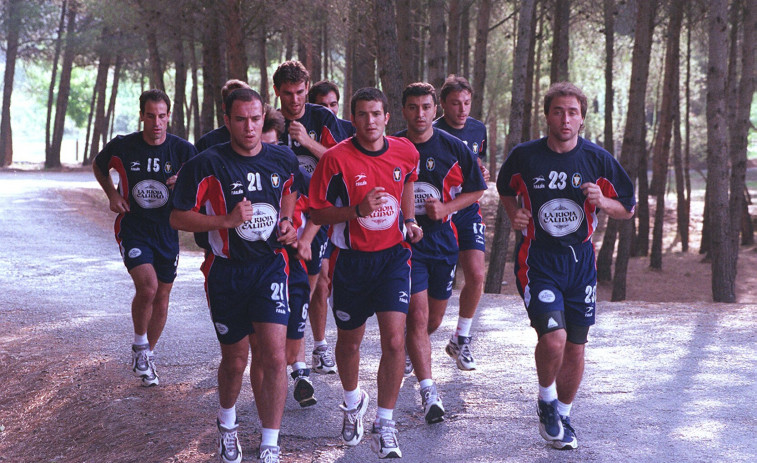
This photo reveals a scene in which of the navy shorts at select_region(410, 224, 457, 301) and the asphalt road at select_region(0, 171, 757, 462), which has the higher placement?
the navy shorts at select_region(410, 224, 457, 301)

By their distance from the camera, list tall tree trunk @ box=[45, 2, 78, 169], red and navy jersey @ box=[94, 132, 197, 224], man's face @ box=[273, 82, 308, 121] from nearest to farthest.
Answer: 1. man's face @ box=[273, 82, 308, 121]
2. red and navy jersey @ box=[94, 132, 197, 224]
3. tall tree trunk @ box=[45, 2, 78, 169]

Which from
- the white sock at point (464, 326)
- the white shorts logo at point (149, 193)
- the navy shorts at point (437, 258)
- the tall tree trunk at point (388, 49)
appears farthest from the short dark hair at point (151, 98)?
the tall tree trunk at point (388, 49)

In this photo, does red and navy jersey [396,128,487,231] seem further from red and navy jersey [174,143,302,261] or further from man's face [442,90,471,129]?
red and navy jersey [174,143,302,261]

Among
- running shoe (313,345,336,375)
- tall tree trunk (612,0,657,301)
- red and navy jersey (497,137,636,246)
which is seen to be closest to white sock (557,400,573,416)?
red and navy jersey (497,137,636,246)

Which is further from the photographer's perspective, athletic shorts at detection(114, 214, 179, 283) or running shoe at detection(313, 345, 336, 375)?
running shoe at detection(313, 345, 336, 375)

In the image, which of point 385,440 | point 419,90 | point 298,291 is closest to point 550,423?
point 385,440

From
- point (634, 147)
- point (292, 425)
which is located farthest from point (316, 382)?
point (634, 147)

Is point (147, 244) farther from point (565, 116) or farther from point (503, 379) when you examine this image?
point (565, 116)

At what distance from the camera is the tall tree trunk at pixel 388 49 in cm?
1339

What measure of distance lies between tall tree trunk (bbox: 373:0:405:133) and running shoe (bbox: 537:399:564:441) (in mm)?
8784

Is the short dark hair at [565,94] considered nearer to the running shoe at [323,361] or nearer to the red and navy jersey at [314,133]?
the red and navy jersey at [314,133]

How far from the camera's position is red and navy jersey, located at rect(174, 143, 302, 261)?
518cm

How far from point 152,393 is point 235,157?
2787mm

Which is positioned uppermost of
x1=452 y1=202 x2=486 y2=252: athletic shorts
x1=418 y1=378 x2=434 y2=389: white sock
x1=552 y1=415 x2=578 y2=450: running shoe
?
x1=452 y1=202 x2=486 y2=252: athletic shorts
